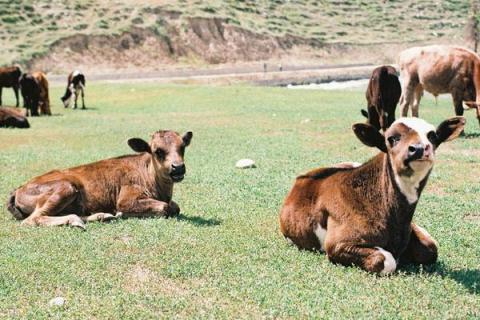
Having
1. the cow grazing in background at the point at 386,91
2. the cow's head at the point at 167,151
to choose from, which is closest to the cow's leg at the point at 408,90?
the cow grazing in background at the point at 386,91

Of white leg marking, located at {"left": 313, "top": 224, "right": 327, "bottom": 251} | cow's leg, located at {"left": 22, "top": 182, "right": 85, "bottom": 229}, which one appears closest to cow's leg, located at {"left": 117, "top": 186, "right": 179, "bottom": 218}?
cow's leg, located at {"left": 22, "top": 182, "right": 85, "bottom": 229}

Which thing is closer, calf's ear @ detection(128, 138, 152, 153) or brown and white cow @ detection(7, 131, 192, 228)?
brown and white cow @ detection(7, 131, 192, 228)

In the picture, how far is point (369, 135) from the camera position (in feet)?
22.1

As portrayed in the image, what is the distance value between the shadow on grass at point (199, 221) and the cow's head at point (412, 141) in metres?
3.23

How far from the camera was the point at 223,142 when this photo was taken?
61.8ft

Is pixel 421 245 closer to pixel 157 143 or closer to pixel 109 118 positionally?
pixel 157 143

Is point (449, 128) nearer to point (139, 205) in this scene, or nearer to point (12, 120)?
point (139, 205)

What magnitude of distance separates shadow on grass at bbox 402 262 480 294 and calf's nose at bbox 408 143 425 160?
4.39 ft

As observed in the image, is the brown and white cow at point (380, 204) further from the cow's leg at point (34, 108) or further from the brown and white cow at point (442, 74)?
the cow's leg at point (34, 108)

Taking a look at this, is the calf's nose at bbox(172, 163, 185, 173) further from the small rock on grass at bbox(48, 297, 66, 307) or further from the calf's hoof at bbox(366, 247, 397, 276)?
the calf's hoof at bbox(366, 247, 397, 276)

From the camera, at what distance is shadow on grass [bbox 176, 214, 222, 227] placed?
30.5ft

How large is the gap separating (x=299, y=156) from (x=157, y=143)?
6.89 metres

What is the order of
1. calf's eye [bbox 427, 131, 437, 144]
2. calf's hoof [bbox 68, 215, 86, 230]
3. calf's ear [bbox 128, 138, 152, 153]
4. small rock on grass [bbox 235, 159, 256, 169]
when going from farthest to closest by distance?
small rock on grass [bbox 235, 159, 256, 169]
calf's ear [bbox 128, 138, 152, 153]
calf's hoof [bbox 68, 215, 86, 230]
calf's eye [bbox 427, 131, 437, 144]

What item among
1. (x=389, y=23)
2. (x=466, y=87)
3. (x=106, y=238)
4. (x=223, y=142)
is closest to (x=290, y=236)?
(x=106, y=238)
